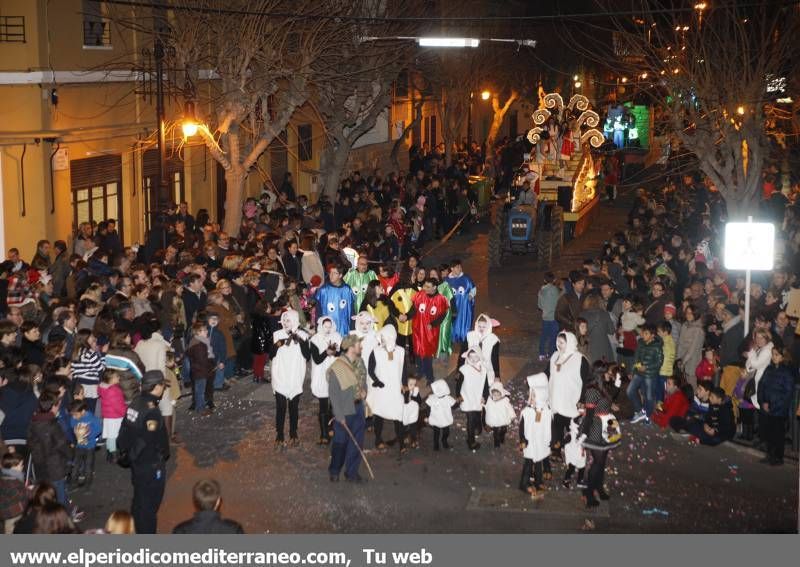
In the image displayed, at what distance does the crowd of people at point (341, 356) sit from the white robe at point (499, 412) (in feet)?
0.08

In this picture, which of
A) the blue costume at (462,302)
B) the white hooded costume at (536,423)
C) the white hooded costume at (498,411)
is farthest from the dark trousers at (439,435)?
the blue costume at (462,302)

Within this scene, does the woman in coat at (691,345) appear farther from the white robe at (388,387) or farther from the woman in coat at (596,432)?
the white robe at (388,387)

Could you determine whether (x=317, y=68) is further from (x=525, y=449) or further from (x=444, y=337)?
(x=525, y=449)

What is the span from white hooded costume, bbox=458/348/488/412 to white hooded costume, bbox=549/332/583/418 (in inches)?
38.8

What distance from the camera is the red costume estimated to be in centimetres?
1664

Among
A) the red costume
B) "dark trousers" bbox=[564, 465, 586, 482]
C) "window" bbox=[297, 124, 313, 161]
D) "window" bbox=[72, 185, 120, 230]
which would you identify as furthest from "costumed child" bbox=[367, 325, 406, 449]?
"window" bbox=[297, 124, 313, 161]

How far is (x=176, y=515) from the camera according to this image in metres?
12.0

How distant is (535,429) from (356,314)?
19.5 feet

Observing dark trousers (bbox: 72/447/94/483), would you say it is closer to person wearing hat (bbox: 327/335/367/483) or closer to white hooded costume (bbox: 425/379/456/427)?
person wearing hat (bbox: 327/335/367/483)

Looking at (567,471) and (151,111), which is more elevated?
(151,111)

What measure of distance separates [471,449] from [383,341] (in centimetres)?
159

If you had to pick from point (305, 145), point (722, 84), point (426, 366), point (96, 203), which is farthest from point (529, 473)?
point (305, 145)

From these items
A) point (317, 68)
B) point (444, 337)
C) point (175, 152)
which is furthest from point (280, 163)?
point (444, 337)

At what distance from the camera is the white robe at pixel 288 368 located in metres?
14.0
